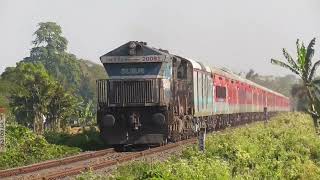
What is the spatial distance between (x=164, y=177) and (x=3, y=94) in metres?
52.1

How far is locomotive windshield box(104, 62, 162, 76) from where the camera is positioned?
2189cm

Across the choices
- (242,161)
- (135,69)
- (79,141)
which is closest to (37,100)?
(79,141)

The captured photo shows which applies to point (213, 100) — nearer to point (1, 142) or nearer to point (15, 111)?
point (1, 142)

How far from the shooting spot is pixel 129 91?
70.1 ft

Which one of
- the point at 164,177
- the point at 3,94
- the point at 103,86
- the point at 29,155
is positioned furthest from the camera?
the point at 3,94

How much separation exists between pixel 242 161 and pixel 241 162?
0.26 feet

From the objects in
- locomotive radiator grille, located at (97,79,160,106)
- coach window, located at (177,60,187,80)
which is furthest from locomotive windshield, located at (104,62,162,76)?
coach window, located at (177,60,187,80)

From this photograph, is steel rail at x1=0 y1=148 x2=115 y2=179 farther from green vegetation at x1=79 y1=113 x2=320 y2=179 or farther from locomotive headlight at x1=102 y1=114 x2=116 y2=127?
green vegetation at x1=79 y1=113 x2=320 y2=179

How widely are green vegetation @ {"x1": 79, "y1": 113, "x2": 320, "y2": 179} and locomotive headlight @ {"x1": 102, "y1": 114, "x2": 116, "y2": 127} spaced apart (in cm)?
419

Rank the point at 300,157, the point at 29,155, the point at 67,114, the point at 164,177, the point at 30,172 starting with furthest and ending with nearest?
1. the point at 67,114
2. the point at 29,155
3. the point at 300,157
4. the point at 30,172
5. the point at 164,177

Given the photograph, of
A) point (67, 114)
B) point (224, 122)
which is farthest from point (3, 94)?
point (224, 122)

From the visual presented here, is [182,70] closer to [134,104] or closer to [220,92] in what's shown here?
[134,104]

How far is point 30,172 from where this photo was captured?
52.1 feet

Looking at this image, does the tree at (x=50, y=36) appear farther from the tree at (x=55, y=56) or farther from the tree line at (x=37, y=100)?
the tree line at (x=37, y=100)
